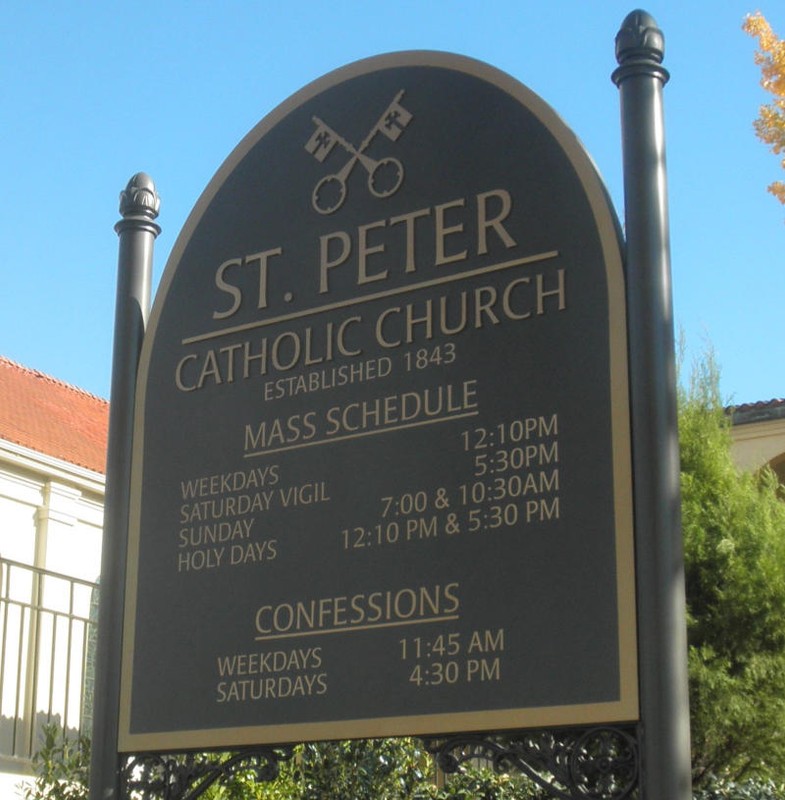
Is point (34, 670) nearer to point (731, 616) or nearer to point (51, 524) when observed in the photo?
point (731, 616)

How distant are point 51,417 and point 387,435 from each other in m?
15.5

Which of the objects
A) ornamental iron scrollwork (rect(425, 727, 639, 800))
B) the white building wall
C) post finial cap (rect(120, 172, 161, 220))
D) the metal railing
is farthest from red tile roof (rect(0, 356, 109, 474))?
ornamental iron scrollwork (rect(425, 727, 639, 800))

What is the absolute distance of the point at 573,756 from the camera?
14.8 ft

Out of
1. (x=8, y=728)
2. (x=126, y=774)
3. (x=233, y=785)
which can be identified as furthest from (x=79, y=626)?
(x=126, y=774)

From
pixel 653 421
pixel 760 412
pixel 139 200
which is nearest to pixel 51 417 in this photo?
pixel 760 412

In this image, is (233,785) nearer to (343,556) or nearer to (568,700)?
(343,556)

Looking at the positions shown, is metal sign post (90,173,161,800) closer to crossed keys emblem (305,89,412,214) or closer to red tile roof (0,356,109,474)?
crossed keys emblem (305,89,412,214)

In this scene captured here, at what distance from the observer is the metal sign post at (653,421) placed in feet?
14.1

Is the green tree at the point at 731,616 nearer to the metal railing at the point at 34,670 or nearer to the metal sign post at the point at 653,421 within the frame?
the metal railing at the point at 34,670

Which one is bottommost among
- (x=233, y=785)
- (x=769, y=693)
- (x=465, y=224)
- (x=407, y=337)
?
(x=233, y=785)

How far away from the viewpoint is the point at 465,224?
527 cm

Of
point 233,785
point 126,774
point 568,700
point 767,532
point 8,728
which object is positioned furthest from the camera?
point 767,532

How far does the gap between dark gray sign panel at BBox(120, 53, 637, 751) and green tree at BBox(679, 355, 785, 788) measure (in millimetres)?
4790

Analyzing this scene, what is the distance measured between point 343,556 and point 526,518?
2.57 ft
